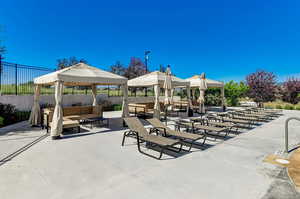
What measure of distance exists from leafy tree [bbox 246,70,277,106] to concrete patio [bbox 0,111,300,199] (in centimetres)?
1387

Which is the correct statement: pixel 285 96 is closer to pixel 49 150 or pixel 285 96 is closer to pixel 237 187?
pixel 237 187

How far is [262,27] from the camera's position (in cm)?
2152

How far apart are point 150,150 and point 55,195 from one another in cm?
265

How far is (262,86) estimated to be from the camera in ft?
53.7

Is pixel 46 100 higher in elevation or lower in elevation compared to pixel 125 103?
higher

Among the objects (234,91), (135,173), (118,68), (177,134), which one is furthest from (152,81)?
(118,68)

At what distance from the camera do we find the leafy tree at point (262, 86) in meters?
16.2

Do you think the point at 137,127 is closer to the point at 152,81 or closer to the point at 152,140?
the point at 152,140

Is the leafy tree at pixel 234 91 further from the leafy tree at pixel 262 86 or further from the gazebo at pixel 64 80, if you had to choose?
the gazebo at pixel 64 80

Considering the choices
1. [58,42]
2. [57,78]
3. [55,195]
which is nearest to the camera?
[55,195]

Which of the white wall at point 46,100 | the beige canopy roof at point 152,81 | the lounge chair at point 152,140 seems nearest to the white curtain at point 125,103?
the beige canopy roof at point 152,81

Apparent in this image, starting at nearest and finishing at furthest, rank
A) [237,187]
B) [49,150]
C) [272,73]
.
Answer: [237,187]
[49,150]
[272,73]

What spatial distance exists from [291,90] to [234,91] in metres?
7.88

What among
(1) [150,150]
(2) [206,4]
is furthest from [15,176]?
(2) [206,4]
